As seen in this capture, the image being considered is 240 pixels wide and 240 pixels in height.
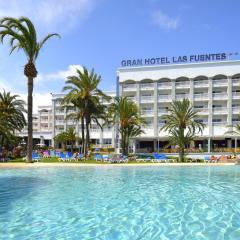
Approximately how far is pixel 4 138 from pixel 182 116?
19.8 meters

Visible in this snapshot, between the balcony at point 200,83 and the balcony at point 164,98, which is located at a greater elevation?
the balcony at point 200,83

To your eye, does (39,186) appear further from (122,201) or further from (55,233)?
(55,233)

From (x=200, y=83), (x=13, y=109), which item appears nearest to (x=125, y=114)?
(x=13, y=109)

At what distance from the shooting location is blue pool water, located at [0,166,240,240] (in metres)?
8.84

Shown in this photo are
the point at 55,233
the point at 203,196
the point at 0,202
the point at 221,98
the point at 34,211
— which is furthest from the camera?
the point at 221,98

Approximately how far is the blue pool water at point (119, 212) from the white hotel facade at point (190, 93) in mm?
52855

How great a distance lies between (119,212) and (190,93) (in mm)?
63212

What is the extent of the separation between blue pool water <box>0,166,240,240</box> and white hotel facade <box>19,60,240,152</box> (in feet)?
173

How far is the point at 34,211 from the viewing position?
1146 centimetres

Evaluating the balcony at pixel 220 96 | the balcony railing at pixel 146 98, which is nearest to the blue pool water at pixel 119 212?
the balcony at pixel 220 96

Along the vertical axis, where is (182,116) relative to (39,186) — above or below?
above

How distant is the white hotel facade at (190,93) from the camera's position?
69.7 metres

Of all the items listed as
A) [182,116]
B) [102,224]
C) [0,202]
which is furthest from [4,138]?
[102,224]

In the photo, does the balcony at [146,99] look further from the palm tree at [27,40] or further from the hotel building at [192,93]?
the palm tree at [27,40]
